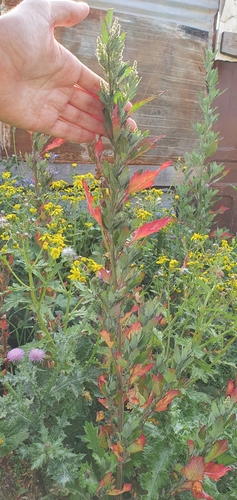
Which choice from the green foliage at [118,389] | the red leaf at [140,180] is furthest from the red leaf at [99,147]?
the red leaf at [140,180]

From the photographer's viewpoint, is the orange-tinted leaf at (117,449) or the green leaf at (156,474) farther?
the green leaf at (156,474)

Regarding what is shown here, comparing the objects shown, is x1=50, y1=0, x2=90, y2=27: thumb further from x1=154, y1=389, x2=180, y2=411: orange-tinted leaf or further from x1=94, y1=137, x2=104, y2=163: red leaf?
x1=154, y1=389, x2=180, y2=411: orange-tinted leaf

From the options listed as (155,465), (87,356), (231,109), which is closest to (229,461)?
(155,465)

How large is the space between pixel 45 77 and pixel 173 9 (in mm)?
2830

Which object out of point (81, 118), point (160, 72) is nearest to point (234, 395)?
point (81, 118)

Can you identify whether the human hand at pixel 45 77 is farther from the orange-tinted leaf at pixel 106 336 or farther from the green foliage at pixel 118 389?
the orange-tinted leaf at pixel 106 336

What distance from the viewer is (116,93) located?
95cm

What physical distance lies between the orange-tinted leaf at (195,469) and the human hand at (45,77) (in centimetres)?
94

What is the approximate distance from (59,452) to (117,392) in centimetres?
26

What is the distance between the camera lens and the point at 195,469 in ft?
3.27

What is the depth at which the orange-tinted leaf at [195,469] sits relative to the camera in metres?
0.99

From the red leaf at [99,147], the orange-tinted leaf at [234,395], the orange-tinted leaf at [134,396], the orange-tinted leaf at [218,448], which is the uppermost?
the red leaf at [99,147]

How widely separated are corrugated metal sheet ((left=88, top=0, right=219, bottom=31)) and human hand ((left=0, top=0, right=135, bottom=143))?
2352mm

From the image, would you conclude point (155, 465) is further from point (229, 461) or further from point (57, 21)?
point (57, 21)
